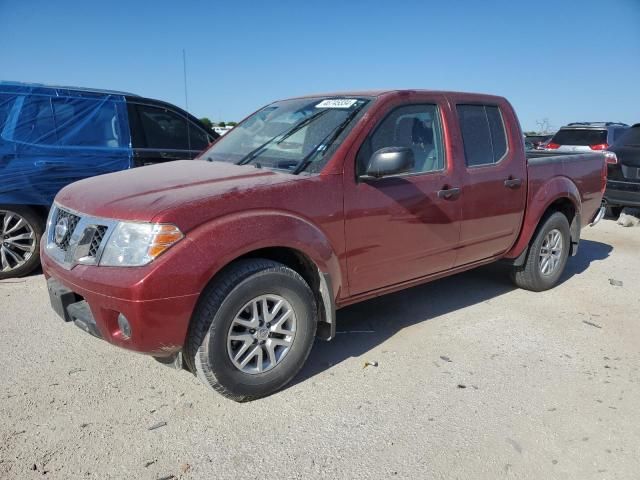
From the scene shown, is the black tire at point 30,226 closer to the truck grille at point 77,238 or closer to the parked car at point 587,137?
the truck grille at point 77,238

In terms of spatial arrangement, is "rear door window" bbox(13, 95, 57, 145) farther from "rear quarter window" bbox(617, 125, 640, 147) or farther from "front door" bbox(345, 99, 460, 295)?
"rear quarter window" bbox(617, 125, 640, 147)

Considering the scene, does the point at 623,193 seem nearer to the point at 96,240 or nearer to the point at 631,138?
the point at 631,138

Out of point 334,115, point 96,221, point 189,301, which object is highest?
point 334,115

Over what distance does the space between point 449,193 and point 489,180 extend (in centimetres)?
55

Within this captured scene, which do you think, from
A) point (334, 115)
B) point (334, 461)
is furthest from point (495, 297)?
point (334, 461)

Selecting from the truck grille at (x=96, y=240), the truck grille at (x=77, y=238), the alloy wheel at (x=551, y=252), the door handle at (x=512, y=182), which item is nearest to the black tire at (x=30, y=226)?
the truck grille at (x=77, y=238)

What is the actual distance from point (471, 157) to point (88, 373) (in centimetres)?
317

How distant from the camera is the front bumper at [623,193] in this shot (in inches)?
320

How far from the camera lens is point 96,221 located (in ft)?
8.82

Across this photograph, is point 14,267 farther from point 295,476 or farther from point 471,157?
point 471,157

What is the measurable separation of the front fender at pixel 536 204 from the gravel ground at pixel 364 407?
674mm

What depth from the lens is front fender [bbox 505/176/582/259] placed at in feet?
14.9

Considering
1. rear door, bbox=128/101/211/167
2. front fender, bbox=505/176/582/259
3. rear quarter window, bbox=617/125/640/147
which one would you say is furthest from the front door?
rear quarter window, bbox=617/125/640/147

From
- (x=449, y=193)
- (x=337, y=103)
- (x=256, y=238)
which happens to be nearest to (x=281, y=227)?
(x=256, y=238)
